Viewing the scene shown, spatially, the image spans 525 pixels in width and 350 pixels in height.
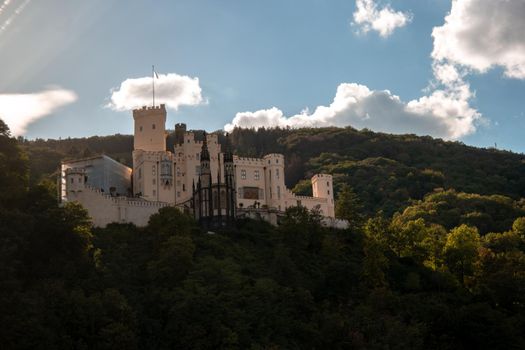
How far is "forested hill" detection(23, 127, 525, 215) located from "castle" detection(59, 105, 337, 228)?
30566mm

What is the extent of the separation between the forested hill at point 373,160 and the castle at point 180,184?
30566 millimetres

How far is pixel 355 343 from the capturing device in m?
64.9

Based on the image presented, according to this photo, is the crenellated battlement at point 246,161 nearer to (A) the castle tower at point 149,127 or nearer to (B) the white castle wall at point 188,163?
(B) the white castle wall at point 188,163

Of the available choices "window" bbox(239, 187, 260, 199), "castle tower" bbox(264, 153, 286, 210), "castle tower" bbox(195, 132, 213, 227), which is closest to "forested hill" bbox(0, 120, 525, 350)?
"castle tower" bbox(195, 132, 213, 227)

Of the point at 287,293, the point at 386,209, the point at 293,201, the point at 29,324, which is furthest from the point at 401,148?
the point at 29,324

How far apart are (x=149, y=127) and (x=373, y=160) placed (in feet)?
257

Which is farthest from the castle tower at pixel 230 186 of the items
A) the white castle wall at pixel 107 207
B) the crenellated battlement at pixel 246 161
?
the white castle wall at pixel 107 207

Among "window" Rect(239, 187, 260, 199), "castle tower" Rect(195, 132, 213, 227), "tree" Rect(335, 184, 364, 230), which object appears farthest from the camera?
"tree" Rect(335, 184, 364, 230)

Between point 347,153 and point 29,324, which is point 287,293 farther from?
point 347,153

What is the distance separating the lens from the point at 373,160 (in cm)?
16700

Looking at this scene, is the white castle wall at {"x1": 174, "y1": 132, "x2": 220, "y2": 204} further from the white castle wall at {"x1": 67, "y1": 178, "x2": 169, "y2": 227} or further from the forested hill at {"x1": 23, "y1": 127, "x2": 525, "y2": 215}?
the forested hill at {"x1": 23, "y1": 127, "x2": 525, "y2": 215}

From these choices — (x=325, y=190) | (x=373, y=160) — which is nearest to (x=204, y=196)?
(x=325, y=190)

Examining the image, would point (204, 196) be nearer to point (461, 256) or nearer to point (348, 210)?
point (348, 210)

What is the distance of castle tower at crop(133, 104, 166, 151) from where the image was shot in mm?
95719
